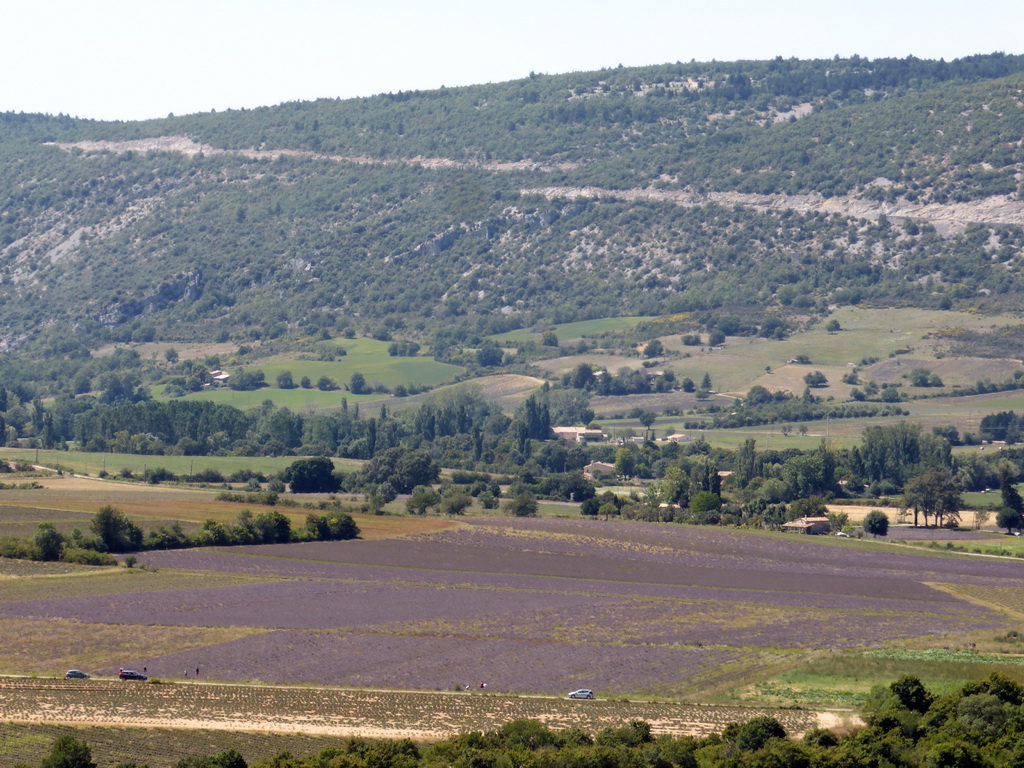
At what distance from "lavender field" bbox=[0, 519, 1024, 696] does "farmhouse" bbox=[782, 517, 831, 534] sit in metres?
4.97

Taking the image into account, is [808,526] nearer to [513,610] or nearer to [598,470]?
[598,470]

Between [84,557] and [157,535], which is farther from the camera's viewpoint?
[157,535]

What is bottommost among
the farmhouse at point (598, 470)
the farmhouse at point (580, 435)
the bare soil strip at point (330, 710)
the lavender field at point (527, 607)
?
the farmhouse at point (598, 470)

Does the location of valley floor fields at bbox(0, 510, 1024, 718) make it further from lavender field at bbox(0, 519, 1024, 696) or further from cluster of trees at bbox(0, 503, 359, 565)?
cluster of trees at bbox(0, 503, 359, 565)

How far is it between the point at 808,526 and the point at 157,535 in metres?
45.2

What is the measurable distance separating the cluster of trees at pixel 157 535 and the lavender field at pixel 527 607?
2.33m

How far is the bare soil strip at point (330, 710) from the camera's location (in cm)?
5591

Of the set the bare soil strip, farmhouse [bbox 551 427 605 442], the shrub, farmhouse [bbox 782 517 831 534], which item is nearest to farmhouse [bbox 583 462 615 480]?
farmhouse [bbox 551 427 605 442]

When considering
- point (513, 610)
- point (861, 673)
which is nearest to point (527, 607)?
point (513, 610)

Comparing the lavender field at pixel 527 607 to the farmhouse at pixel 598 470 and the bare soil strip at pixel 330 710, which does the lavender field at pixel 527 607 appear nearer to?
the bare soil strip at pixel 330 710

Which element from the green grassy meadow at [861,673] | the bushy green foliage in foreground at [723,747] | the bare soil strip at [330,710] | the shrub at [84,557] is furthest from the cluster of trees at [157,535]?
the bushy green foliage in foreground at [723,747]

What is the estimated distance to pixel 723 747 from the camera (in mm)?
53094

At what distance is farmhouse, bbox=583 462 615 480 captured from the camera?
151 metres

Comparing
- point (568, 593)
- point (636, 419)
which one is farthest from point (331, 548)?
point (636, 419)
